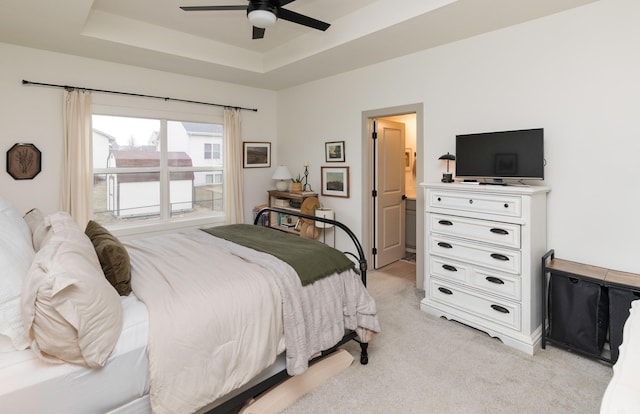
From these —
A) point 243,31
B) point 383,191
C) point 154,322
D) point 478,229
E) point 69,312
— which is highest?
point 243,31

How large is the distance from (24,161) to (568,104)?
17.3ft

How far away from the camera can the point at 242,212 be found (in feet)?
17.0

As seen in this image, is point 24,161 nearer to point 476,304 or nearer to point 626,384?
point 476,304

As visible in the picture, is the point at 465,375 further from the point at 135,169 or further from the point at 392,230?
the point at 135,169

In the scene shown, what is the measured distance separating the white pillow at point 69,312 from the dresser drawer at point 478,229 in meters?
2.70

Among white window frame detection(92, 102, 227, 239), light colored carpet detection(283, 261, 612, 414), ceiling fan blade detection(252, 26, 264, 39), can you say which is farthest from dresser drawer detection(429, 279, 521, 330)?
white window frame detection(92, 102, 227, 239)

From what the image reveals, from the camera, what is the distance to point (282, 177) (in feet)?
16.8

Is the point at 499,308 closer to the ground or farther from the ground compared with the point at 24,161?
closer to the ground

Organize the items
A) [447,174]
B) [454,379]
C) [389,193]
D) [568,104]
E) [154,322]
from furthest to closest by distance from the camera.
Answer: [389,193] < [447,174] < [568,104] < [454,379] < [154,322]

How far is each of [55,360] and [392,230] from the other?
4.20 meters

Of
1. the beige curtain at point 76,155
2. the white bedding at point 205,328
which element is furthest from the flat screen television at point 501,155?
the beige curtain at point 76,155

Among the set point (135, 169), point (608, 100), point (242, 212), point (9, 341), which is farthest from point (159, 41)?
point (608, 100)

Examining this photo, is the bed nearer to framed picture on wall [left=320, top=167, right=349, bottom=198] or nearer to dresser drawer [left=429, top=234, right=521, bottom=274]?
dresser drawer [left=429, top=234, right=521, bottom=274]

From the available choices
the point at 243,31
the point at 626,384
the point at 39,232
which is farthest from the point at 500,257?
the point at 243,31
